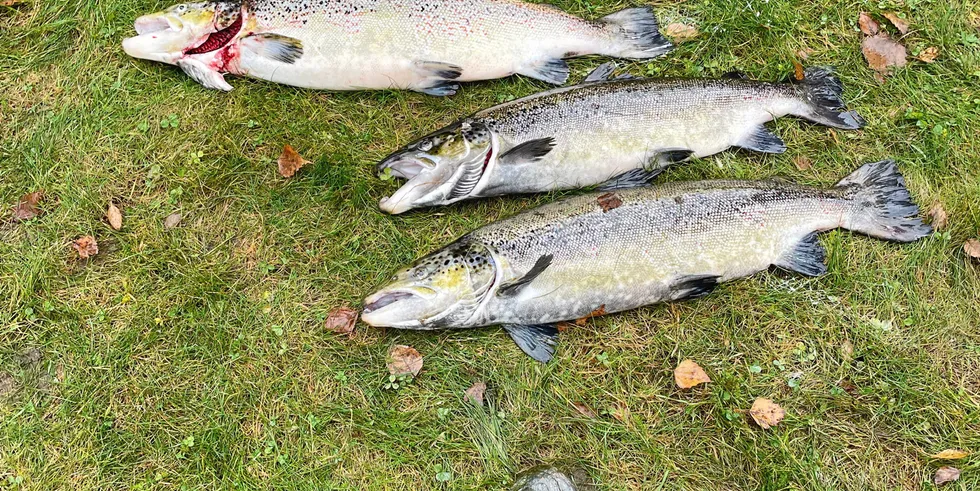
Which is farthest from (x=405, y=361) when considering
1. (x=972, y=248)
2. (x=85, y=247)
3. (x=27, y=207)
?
(x=972, y=248)

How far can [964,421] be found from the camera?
3422mm

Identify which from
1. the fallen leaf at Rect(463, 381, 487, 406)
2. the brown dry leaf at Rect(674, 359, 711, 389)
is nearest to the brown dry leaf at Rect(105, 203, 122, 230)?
the fallen leaf at Rect(463, 381, 487, 406)

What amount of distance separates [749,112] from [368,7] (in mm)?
2507

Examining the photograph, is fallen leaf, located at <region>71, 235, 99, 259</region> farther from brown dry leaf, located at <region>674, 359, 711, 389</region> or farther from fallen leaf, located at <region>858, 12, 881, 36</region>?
fallen leaf, located at <region>858, 12, 881, 36</region>

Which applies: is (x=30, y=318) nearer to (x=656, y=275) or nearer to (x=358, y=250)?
(x=358, y=250)

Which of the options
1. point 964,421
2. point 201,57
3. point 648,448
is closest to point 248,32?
point 201,57

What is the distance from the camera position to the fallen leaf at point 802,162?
3920mm

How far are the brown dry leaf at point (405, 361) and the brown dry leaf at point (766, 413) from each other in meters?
1.93

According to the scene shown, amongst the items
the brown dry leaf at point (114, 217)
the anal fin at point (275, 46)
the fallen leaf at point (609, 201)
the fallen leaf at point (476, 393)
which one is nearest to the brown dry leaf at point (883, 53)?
the fallen leaf at point (609, 201)

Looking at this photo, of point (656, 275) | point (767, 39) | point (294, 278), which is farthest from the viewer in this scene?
point (767, 39)

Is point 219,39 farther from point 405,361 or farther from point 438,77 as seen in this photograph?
point 405,361

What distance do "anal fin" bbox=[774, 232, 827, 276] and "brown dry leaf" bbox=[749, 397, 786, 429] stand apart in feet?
2.63

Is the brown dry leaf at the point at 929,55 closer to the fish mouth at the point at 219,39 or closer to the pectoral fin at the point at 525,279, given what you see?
the pectoral fin at the point at 525,279

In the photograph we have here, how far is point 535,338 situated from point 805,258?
65.8 inches
